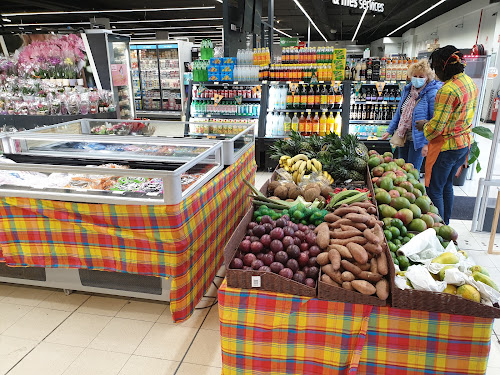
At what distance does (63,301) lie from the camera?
313 cm

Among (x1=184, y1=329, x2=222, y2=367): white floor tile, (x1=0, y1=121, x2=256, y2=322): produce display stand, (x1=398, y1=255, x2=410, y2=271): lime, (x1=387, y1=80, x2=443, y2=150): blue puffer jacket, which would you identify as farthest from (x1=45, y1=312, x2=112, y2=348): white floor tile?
(x1=387, y1=80, x2=443, y2=150): blue puffer jacket

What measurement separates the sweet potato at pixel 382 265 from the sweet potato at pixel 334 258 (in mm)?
190

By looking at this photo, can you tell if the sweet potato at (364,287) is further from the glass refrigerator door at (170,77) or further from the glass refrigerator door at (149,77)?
the glass refrigerator door at (149,77)

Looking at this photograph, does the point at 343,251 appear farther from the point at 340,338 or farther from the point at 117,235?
the point at 117,235

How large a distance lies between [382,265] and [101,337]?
6.55 ft

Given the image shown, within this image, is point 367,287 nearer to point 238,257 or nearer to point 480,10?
point 238,257

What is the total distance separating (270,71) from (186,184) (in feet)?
15.0

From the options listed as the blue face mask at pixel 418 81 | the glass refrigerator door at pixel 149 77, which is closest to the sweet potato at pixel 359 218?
the blue face mask at pixel 418 81

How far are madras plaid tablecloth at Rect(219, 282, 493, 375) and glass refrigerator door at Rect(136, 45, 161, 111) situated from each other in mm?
12268

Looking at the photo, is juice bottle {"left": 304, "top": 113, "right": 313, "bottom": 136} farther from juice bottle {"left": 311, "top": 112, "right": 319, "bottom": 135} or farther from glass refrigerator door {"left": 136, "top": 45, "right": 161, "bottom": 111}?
glass refrigerator door {"left": 136, "top": 45, "right": 161, "bottom": 111}

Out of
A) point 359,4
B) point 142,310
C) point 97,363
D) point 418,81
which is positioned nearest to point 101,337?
point 97,363

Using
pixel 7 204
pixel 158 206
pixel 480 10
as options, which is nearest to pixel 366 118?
pixel 158 206

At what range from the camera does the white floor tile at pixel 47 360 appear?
2.39 meters

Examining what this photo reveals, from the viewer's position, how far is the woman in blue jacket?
4.61m
